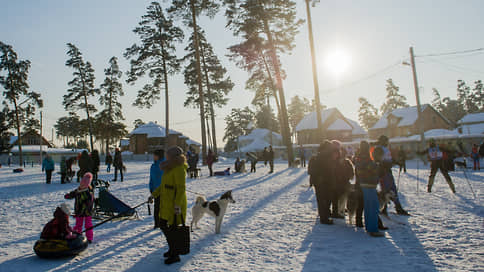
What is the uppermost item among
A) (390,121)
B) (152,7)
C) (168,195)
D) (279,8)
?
(152,7)

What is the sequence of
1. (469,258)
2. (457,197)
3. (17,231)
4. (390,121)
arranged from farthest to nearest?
(390,121)
(457,197)
(17,231)
(469,258)

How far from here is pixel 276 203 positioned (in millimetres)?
8781

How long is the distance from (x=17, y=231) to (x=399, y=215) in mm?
8510

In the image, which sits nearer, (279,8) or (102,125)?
(279,8)

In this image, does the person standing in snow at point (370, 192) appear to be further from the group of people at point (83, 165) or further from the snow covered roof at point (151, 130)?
the snow covered roof at point (151, 130)

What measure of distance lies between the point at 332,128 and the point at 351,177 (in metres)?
43.3

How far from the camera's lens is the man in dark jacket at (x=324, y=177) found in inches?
241

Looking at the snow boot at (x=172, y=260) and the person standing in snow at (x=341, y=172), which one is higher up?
the person standing in snow at (x=341, y=172)

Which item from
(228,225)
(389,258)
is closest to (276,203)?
(228,225)

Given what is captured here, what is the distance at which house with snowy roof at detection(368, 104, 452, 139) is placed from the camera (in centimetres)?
4438

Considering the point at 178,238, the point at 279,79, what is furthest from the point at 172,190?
the point at 279,79

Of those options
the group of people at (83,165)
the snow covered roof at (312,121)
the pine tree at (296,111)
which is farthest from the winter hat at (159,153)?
the pine tree at (296,111)

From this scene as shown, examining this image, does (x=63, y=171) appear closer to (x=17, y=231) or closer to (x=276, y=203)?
(x=17, y=231)

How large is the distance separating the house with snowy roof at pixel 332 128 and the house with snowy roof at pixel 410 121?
5028mm
